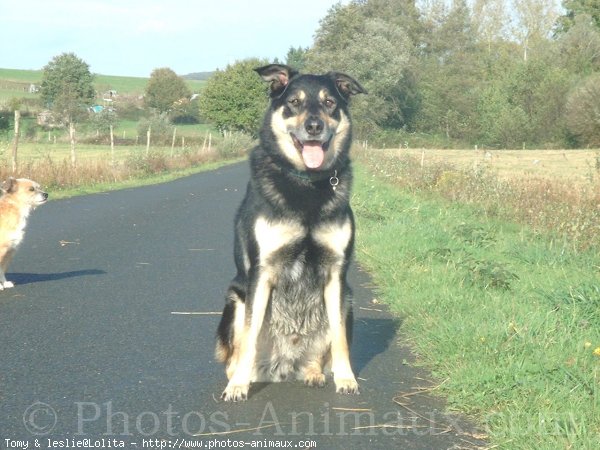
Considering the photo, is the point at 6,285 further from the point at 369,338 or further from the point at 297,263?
the point at 297,263

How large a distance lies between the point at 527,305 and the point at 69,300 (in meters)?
4.29

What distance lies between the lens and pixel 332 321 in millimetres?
4852

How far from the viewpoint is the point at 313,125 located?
489 cm

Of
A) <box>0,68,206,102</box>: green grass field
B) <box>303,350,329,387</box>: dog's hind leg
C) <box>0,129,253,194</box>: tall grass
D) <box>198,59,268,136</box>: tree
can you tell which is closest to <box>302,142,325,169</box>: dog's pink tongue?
<box>303,350,329,387</box>: dog's hind leg

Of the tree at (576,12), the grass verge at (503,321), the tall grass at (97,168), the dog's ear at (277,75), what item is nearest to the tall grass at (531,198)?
the grass verge at (503,321)

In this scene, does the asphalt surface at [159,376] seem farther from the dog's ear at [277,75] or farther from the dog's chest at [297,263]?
the dog's ear at [277,75]

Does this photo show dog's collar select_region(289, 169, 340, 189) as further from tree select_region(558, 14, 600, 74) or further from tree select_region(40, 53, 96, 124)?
tree select_region(40, 53, 96, 124)

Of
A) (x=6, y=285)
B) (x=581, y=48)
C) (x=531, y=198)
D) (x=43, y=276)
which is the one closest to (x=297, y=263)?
(x=6, y=285)

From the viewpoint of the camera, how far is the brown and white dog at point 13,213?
343 inches

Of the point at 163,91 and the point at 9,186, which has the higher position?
the point at 9,186

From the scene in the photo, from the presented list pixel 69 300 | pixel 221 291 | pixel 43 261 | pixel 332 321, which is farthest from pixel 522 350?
pixel 43 261

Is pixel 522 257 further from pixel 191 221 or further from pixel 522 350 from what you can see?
pixel 191 221

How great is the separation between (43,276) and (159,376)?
4.53 meters

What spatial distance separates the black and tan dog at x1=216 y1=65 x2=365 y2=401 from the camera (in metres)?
4.72
